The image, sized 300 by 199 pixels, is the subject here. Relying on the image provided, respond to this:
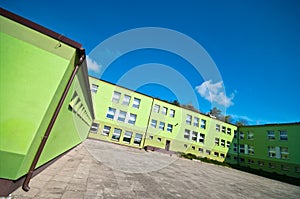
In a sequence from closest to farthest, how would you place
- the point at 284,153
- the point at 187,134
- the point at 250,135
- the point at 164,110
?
1. the point at 284,153
2. the point at 164,110
3. the point at 187,134
4. the point at 250,135

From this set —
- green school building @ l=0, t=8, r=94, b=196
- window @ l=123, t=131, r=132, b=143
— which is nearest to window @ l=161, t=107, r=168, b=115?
window @ l=123, t=131, r=132, b=143

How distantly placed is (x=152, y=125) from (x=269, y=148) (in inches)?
751

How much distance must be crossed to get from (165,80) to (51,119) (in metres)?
16.0

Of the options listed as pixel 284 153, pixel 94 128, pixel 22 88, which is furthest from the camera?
pixel 284 153

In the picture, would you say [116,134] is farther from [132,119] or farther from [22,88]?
[22,88]

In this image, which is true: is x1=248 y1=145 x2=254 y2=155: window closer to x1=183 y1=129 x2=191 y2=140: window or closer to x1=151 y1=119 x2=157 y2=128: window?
x1=183 y1=129 x2=191 y2=140: window

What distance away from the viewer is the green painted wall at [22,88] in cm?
227

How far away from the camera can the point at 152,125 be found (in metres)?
23.1

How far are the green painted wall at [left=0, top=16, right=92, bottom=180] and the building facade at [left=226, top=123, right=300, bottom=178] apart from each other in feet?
93.8

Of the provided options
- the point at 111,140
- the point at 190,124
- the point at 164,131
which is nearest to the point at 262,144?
the point at 190,124

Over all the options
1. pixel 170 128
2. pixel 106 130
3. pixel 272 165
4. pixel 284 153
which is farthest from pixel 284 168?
pixel 106 130

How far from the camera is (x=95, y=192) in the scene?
3100mm

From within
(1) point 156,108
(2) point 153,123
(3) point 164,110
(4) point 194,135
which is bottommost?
(4) point 194,135

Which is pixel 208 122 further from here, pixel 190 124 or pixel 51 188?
pixel 51 188
